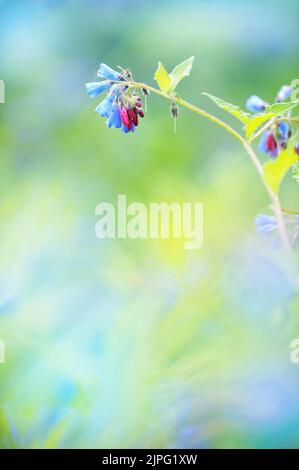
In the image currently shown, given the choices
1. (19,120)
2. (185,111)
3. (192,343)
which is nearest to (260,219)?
(192,343)

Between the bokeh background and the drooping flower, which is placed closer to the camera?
the drooping flower

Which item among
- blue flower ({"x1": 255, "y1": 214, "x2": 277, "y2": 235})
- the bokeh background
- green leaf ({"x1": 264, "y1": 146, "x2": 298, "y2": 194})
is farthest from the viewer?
the bokeh background

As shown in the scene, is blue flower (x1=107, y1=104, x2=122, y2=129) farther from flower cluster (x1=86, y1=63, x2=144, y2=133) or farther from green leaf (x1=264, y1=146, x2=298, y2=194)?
green leaf (x1=264, y1=146, x2=298, y2=194)

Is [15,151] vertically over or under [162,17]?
under

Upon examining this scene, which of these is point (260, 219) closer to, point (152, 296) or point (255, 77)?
point (152, 296)

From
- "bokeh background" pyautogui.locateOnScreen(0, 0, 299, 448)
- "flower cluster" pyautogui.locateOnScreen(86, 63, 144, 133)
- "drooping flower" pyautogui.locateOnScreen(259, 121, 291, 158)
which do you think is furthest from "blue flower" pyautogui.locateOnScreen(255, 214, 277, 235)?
"bokeh background" pyautogui.locateOnScreen(0, 0, 299, 448)

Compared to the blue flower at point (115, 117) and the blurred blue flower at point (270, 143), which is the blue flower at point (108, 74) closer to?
the blue flower at point (115, 117)

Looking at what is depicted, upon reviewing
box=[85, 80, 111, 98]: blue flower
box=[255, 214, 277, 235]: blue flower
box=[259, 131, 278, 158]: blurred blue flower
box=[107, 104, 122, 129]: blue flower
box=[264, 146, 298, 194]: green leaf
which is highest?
box=[85, 80, 111, 98]: blue flower
